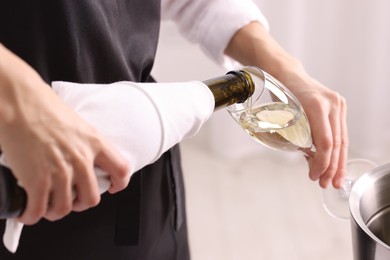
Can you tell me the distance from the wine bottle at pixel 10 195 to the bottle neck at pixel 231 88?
8.4 inches

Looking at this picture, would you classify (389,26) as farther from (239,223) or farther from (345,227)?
(239,223)

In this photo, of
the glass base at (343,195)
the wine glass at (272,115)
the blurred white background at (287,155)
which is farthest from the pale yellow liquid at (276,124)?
the blurred white background at (287,155)

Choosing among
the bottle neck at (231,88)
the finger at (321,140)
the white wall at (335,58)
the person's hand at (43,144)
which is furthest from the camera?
the white wall at (335,58)

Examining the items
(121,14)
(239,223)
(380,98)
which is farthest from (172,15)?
(380,98)

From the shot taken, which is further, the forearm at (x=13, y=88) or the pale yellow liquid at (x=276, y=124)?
the pale yellow liquid at (x=276, y=124)

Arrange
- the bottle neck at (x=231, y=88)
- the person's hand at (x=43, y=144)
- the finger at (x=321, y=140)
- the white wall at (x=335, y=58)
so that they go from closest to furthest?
the person's hand at (x=43, y=144) < the bottle neck at (x=231, y=88) < the finger at (x=321, y=140) < the white wall at (x=335, y=58)

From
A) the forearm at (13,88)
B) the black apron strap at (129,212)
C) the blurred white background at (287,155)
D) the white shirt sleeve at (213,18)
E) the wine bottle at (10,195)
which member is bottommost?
the blurred white background at (287,155)

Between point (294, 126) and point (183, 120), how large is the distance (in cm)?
17

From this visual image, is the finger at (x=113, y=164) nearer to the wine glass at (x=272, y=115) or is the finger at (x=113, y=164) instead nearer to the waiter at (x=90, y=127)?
the waiter at (x=90, y=127)

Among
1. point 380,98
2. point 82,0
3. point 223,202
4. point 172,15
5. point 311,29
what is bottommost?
point 223,202

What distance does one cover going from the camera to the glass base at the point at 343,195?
754mm

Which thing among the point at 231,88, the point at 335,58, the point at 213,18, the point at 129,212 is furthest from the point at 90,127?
the point at 335,58

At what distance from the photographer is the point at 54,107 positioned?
0.48 metres

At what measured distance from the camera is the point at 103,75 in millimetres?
747
